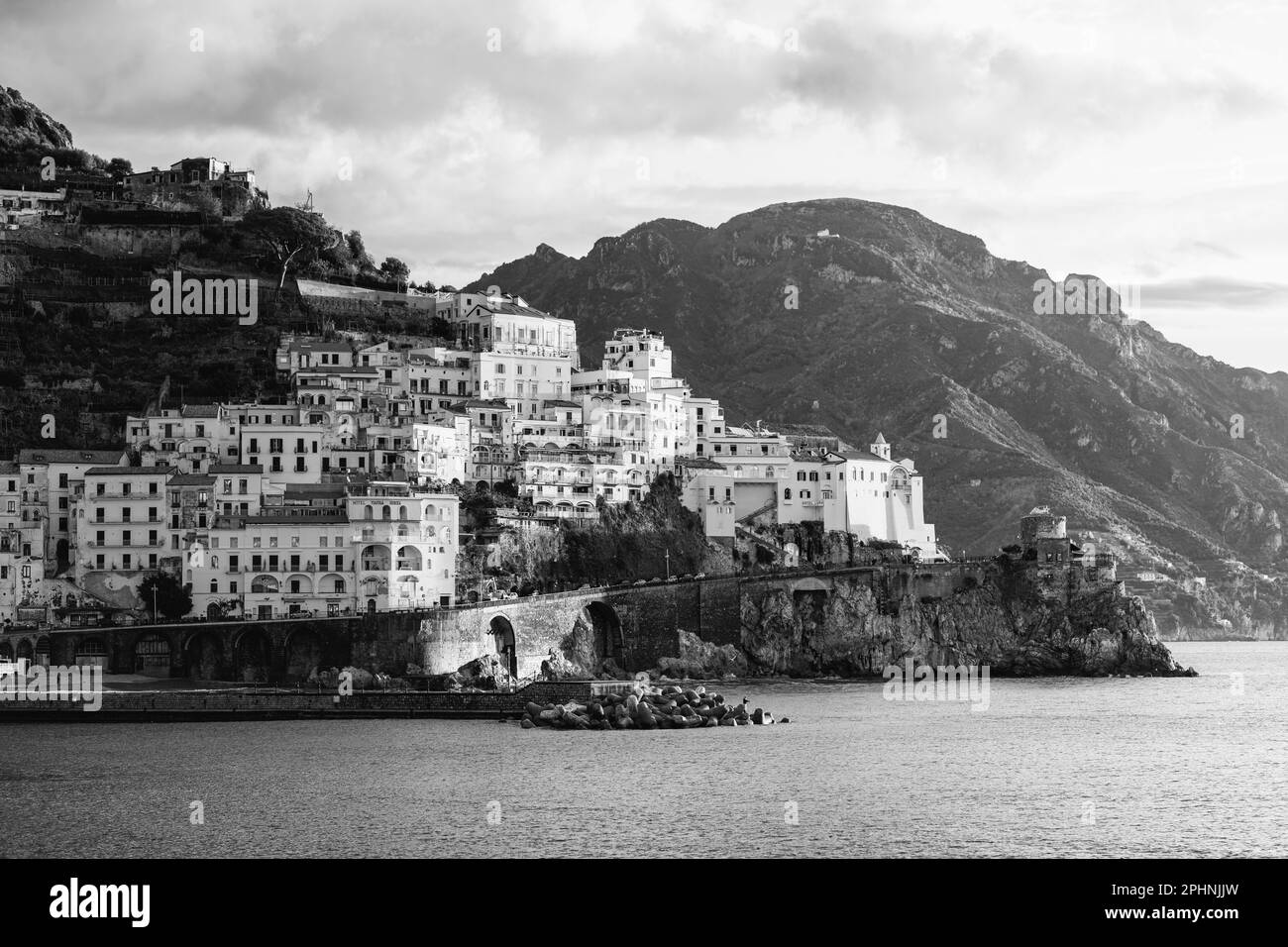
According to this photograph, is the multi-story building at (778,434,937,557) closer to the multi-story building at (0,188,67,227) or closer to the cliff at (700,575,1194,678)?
the cliff at (700,575,1194,678)

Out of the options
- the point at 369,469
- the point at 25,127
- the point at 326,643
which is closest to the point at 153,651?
the point at 326,643

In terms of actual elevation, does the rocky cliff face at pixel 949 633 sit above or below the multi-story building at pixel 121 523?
below

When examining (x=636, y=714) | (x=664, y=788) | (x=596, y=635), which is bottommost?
(x=664, y=788)

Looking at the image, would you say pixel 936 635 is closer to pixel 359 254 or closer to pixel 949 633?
pixel 949 633

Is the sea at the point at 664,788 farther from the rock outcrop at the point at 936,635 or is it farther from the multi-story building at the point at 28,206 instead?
the multi-story building at the point at 28,206

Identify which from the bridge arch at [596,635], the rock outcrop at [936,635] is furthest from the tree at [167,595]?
the rock outcrop at [936,635]
